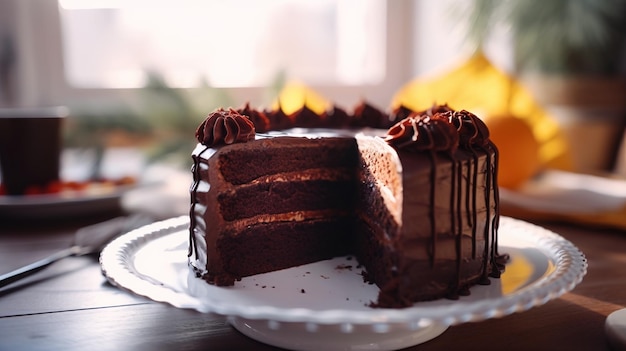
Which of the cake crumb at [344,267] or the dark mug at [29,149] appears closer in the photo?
the cake crumb at [344,267]

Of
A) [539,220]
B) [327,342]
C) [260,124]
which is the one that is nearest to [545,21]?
[539,220]

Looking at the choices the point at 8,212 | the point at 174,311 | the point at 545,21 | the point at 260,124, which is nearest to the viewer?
the point at 174,311

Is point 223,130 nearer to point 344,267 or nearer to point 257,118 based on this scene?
point 257,118

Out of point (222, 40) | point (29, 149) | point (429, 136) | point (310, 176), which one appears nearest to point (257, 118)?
point (310, 176)

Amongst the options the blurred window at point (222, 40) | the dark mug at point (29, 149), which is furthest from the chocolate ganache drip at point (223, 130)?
the blurred window at point (222, 40)

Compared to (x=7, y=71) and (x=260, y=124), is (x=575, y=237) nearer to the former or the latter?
(x=260, y=124)

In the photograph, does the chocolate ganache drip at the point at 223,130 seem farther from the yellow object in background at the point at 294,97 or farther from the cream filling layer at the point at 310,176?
the yellow object in background at the point at 294,97
